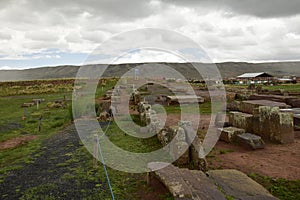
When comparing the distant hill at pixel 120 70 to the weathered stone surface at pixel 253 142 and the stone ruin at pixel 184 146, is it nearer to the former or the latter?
the weathered stone surface at pixel 253 142

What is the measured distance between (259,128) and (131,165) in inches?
202

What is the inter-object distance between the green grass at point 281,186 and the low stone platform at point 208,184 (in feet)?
1.24

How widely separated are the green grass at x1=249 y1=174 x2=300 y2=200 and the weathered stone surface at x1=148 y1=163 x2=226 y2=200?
1338 mm

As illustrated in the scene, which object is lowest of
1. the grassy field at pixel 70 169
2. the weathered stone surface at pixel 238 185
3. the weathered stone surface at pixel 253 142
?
the grassy field at pixel 70 169

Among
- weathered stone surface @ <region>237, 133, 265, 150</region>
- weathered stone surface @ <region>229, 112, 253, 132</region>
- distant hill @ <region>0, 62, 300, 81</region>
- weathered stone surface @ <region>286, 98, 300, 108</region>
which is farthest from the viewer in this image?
distant hill @ <region>0, 62, 300, 81</region>

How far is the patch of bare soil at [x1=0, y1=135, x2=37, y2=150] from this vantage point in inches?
454

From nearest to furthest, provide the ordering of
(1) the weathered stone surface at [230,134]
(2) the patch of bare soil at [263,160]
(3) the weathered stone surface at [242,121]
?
(2) the patch of bare soil at [263,160] → (1) the weathered stone surface at [230,134] → (3) the weathered stone surface at [242,121]

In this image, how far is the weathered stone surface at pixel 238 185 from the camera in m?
4.98

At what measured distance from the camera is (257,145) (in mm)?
8375

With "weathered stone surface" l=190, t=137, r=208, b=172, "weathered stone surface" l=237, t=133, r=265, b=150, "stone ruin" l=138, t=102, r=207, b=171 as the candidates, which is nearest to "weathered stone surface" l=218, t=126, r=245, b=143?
"weathered stone surface" l=237, t=133, r=265, b=150

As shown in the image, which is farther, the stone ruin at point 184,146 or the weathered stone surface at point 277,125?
the weathered stone surface at point 277,125

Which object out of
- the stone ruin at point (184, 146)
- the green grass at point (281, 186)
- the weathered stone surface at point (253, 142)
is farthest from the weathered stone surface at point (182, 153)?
the weathered stone surface at point (253, 142)

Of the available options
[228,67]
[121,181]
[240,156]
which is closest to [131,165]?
[121,181]

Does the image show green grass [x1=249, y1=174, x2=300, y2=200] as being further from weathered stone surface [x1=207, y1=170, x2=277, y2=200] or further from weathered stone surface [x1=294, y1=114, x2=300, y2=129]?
weathered stone surface [x1=294, y1=114, x2=300, y2=129]
